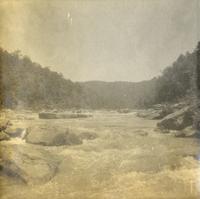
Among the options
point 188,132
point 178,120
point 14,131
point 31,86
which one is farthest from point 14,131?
point 188,132

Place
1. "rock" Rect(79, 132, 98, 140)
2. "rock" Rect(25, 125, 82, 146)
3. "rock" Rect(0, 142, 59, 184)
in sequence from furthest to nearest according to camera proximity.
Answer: "rock" Rect(79, 132, 98, 140), "rock" Rect(25, 125, 82, 146), "rock" Rect(0, 142, 59, 184)

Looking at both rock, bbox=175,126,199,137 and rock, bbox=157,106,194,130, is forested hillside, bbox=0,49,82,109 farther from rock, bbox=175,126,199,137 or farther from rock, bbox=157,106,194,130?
rock, bbox=175,126,199,137

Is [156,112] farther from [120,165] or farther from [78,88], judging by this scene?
[78,88]

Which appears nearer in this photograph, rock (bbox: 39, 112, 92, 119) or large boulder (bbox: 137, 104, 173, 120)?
rock (bbox: 39, 112, 92, 119)

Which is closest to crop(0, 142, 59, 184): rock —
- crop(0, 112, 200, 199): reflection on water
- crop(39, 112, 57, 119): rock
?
crop(0, 112, 200, 199): reflection on water

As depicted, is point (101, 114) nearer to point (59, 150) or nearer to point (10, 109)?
point (59, 150)

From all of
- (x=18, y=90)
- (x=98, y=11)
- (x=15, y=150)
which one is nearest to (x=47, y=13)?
(x=98, y=11)

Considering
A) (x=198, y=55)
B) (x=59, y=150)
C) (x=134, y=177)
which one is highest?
(x=198, y=55)
